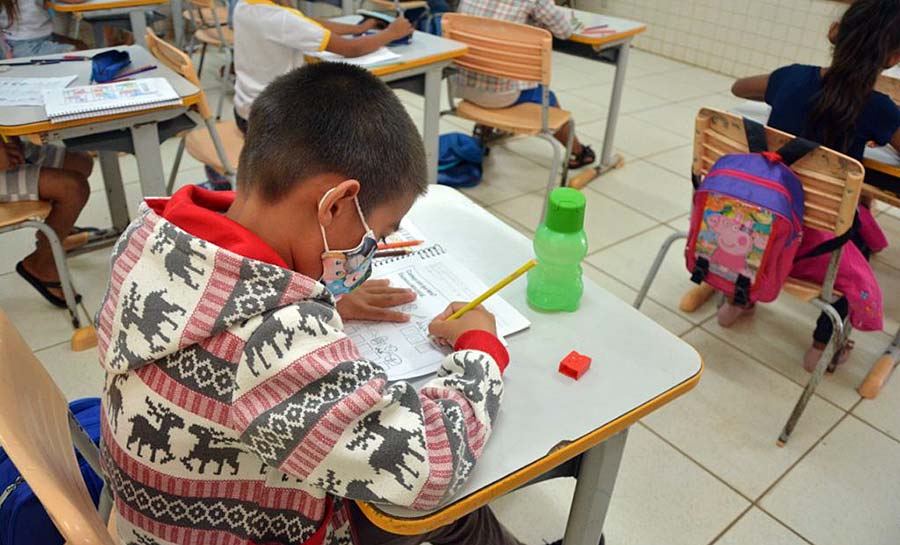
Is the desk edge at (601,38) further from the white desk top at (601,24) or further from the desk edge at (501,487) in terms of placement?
the desk edge at (501,487)

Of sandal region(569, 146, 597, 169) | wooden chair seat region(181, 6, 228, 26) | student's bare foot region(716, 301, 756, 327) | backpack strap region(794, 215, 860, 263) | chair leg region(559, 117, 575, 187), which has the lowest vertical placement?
student's bare foot region(716, 301, 756, 327)

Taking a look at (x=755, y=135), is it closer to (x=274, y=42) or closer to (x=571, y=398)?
(x=571, y=398)

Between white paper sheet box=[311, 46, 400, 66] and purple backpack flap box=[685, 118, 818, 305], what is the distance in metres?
1.22

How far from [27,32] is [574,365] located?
322 cm

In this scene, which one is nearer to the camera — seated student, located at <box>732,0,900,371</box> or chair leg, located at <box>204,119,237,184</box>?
seated student, located at <box>732,0,900,371</box>

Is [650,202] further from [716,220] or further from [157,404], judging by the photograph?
[157,404]

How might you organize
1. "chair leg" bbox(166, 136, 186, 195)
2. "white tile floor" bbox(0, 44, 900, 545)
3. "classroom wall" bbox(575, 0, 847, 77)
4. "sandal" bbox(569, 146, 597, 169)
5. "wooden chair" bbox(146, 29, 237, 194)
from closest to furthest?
"white tile floor" bbox(0, 44, 900, 545)
"wooden chair" bbox(146, 29, 237, 194)
"chair leg" bbox(166, 136, 186, 195)
"sandal" bbox(569, 146, 597, 169)
"classroom wall" bbox(575, 0, 847, 77)

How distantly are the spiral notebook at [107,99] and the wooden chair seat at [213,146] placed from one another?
31 cm

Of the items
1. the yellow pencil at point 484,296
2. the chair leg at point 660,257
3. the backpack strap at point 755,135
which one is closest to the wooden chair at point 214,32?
the chair leg at point 660,257

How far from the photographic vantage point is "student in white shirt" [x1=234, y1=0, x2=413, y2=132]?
229cm

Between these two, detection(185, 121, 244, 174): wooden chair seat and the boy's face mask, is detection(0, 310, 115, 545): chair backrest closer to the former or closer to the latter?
the boy's face mask

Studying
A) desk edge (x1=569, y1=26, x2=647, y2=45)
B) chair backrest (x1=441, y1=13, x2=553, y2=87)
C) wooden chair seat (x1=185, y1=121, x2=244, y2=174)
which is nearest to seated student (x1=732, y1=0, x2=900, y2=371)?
chair backrest (x1=441, y1=13, x2=553, y2=87)

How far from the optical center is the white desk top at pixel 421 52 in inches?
94.3

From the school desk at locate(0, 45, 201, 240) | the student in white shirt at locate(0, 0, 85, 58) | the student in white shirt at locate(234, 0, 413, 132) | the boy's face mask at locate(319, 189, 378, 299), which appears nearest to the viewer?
the boy's face mask at locate(319, 189, 378, 299)
